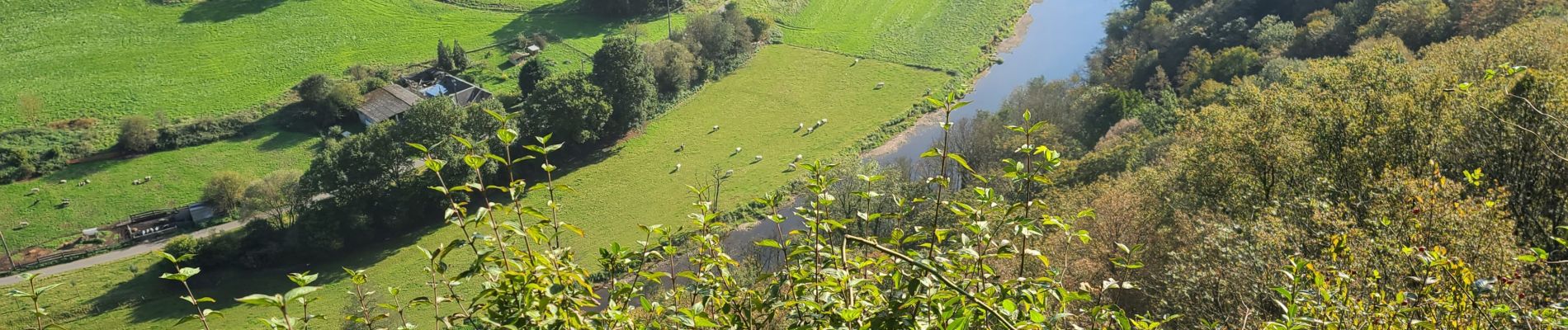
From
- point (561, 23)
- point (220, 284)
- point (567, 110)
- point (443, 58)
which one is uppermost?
point (567, 110)

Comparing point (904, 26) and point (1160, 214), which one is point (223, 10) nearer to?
point (904, 26)

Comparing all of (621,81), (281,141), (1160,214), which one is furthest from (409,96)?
(1160,214)

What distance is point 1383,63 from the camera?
2556 centimetres

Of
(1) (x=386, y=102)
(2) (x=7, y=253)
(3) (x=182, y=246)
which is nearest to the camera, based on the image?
(3) (x=182, y=246)

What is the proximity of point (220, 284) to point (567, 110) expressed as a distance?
56.2ft

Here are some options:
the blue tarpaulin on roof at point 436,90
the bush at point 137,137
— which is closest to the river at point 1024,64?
the blue tarpaulin on roof at point 436,90

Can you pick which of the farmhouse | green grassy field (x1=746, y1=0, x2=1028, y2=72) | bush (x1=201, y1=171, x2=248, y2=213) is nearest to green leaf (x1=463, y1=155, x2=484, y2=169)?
bush (x1=201, y1=171, x2=248, y2=213)

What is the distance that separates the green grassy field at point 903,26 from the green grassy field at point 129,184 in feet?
112

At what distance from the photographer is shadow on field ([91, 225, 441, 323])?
36719 mm

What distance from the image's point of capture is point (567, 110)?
155ft

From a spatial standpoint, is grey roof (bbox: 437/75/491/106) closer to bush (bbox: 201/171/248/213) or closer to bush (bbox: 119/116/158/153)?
bush (bbox: 201/171/248/213)

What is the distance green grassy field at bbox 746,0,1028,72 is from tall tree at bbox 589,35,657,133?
18.5 meters

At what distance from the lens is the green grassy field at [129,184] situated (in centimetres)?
4312

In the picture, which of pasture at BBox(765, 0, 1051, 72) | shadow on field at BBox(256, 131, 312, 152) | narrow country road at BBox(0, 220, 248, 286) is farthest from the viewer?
pasture at BBox(765, 0, 1051, 72)
